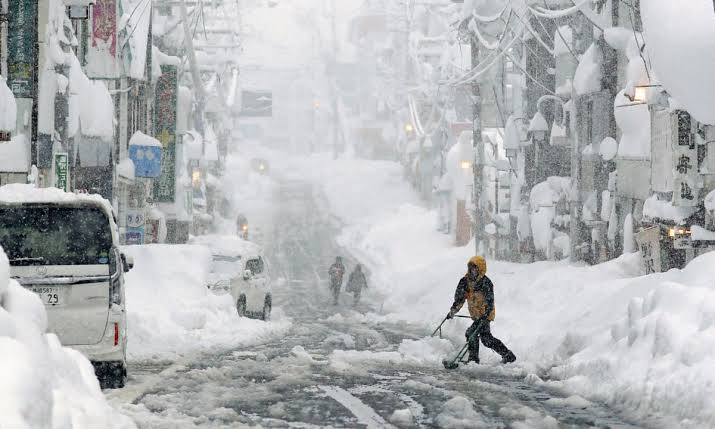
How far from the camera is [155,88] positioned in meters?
46.7

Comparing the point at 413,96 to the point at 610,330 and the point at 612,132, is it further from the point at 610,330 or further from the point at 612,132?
the point at 610,330

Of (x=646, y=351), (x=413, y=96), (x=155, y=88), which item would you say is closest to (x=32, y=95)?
(x=646, y=351)

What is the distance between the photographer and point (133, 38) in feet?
122

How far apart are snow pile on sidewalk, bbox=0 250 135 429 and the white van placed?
2242 millimetres

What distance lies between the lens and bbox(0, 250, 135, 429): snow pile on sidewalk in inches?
241

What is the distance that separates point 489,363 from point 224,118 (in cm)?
8392

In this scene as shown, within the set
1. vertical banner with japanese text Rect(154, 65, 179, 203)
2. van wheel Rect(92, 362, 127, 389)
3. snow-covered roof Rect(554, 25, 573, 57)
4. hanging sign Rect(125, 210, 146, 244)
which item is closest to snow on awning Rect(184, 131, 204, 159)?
vertical banner with japanese text Rect(154, 65, 179, 203)

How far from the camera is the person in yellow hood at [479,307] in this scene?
1545 centimetres

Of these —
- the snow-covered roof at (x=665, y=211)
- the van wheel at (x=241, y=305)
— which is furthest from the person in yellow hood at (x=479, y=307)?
the van wheel at (x=241, y=305)

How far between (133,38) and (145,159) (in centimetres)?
391

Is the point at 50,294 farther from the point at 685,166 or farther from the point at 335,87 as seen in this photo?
the point at 335,87

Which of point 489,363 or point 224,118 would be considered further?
point 224,118

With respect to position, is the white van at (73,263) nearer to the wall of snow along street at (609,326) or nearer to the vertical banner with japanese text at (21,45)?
the wall of snow along street at (609,326)

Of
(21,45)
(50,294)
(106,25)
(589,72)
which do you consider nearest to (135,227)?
(106,25)
